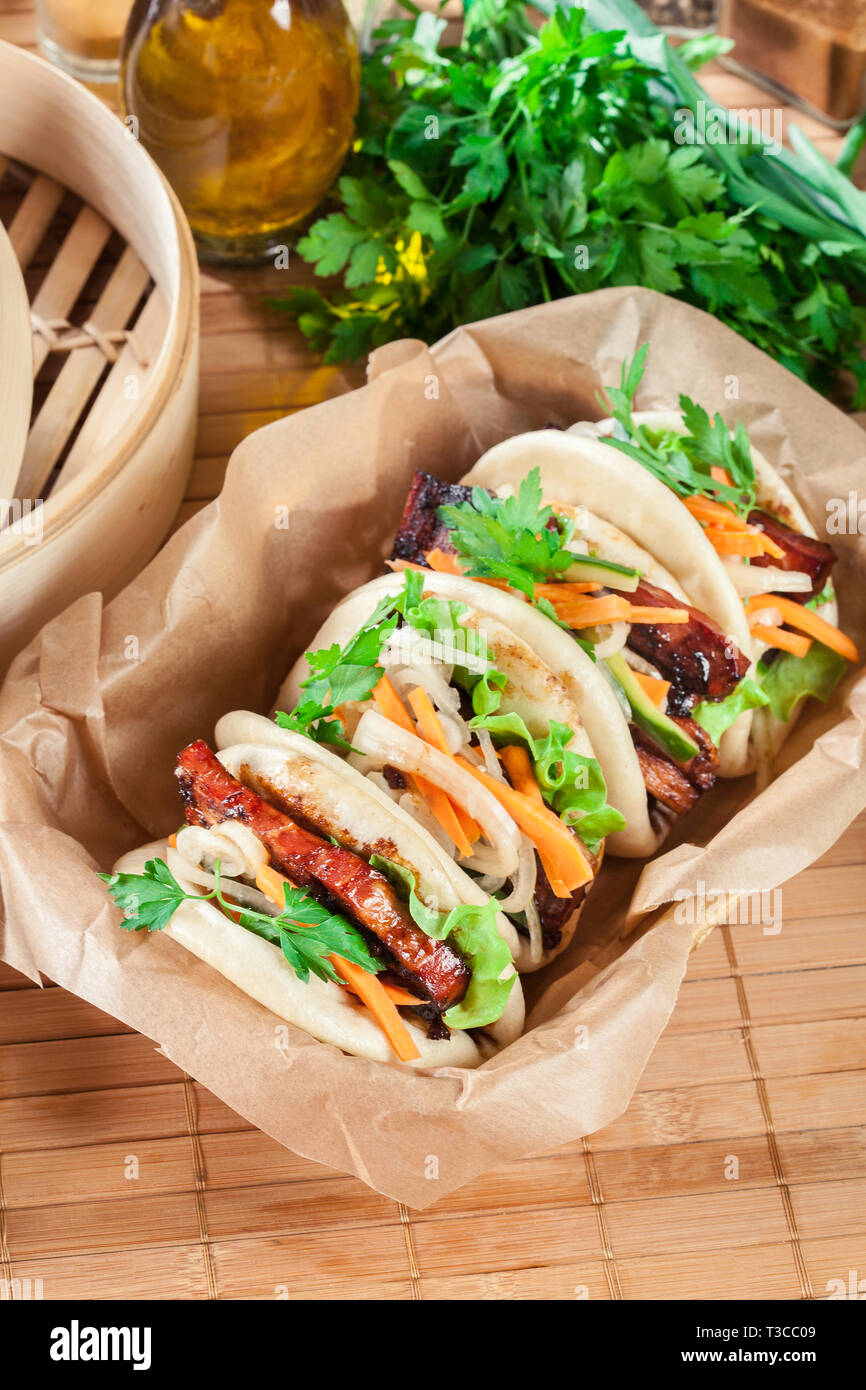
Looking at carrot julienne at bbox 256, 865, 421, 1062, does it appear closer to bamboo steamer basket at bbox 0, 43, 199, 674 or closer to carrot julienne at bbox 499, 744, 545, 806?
carrot julienne at bbox 499, 744, 545, 806

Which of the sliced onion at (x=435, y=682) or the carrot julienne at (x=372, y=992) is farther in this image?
the sliced onion at (x=435, y=682)

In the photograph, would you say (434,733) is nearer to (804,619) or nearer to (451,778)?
(451,778)

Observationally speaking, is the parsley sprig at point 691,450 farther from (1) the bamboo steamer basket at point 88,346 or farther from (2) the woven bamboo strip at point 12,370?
(2) the woven bamboo strip at point 12,370

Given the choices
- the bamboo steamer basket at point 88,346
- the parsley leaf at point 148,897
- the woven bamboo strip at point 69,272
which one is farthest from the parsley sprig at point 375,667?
the woven bamboo strip at point 69,272

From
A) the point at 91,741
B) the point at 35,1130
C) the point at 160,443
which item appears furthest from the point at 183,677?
the point at 35,1130

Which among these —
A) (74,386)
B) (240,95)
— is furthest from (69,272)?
(240,95)

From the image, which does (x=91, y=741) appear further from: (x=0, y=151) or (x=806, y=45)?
(x=806, y=45)
